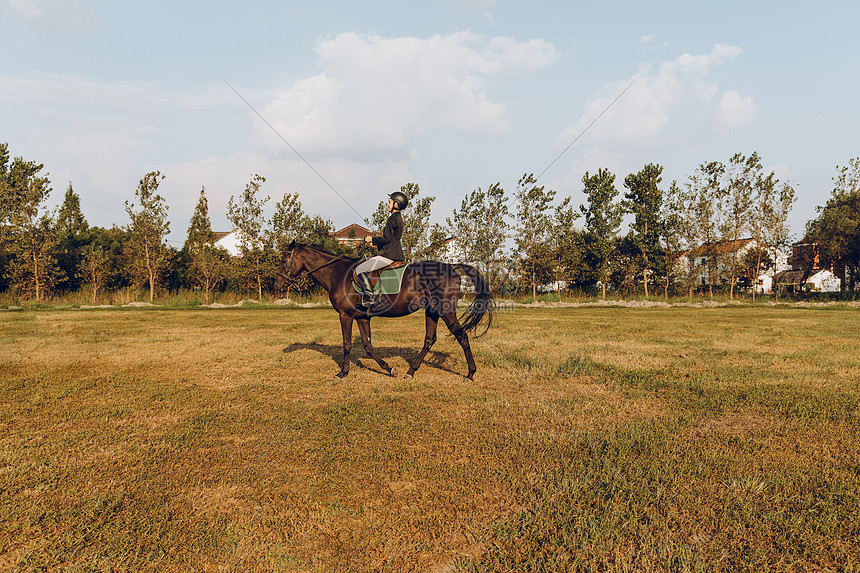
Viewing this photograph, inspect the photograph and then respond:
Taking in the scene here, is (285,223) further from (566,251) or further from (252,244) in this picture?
(566,251)

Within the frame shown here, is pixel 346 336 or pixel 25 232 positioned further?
pixel 25 232

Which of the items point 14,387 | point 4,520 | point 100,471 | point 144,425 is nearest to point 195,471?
point 100,471

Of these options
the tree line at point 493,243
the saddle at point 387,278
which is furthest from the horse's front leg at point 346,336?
the tree line at point 493,243

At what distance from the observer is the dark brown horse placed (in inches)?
351

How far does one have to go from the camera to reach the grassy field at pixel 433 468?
3.21 meters

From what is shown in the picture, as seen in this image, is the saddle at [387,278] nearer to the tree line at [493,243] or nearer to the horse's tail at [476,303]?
the horse's tail at [476,303]

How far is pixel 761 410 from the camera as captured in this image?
21.4 ft

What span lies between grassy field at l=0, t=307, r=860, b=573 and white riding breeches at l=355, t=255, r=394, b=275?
7.15ft

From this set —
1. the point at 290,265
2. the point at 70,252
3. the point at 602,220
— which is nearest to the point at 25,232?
the point at 70,252

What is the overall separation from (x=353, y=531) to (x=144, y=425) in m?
4.18

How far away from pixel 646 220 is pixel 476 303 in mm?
36600

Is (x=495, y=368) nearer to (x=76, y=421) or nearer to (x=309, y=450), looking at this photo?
(x=309, y=450)

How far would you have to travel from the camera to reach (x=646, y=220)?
131ft

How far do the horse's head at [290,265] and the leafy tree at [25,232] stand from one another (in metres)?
31.4
